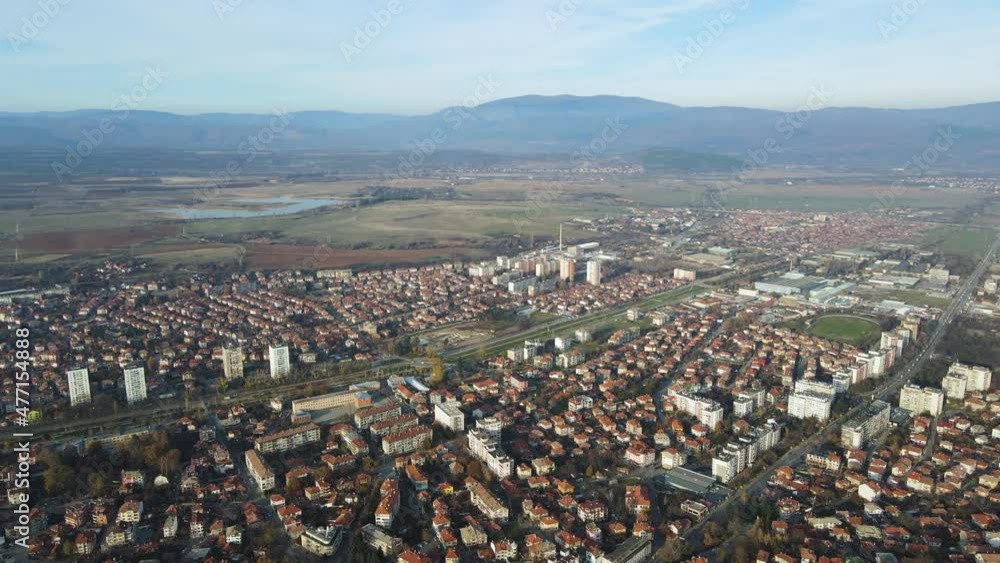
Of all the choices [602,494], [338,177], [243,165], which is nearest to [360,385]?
[602,494]

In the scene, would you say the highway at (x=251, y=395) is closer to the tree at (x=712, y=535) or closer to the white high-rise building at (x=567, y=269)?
the white high-rise building at (x=567, y=269)

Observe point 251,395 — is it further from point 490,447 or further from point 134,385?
point 490,447

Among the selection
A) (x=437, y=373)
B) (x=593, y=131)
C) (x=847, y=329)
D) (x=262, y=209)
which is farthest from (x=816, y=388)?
(x=593, y=131)

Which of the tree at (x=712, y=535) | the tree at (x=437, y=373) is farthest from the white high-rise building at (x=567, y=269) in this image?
the tree at (x=712, y=535)

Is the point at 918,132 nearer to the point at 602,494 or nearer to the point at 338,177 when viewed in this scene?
the point at 338,177

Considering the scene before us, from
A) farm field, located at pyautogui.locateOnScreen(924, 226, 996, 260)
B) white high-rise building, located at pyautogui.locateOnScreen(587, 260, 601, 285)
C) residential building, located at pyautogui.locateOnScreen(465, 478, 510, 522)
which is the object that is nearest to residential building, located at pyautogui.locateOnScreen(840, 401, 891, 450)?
residential building, located at pyautogui.locateOnScreen(465, 478, 510, 522)

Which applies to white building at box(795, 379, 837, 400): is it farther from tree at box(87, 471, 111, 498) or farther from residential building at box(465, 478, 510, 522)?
tree at box(87, 471, 111, 498)
